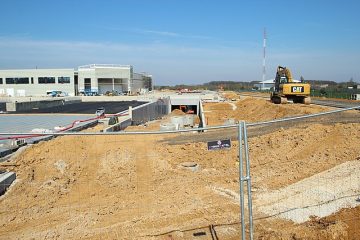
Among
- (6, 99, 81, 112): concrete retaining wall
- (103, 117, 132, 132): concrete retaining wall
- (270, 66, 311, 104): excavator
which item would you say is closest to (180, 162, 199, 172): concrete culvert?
(103, 117, 132, 132): concrete retaining wall

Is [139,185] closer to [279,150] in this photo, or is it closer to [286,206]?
[286,206]

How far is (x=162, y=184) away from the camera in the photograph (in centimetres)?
1043

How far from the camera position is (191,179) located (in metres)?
11.0

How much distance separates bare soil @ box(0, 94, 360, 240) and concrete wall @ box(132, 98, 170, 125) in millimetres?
13636

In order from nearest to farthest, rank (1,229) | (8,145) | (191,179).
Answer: (1,229), (191,179), (8,145)

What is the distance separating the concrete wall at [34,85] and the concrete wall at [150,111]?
1529 inches

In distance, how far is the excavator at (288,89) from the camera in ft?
88.7

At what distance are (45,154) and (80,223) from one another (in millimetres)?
6489

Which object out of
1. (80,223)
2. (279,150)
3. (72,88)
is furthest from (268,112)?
(72,88)

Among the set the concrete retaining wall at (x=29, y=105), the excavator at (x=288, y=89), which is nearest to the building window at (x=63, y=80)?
the concrete retaining wall at (x=29, y=105)

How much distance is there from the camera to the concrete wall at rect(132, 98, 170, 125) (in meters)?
30.4

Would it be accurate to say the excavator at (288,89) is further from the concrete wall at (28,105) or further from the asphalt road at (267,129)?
the concrete wall at (28,105)

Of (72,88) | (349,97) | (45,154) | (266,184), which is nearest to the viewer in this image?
(266,184)

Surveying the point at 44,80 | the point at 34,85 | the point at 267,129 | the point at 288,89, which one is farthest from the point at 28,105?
the point at 34,85
